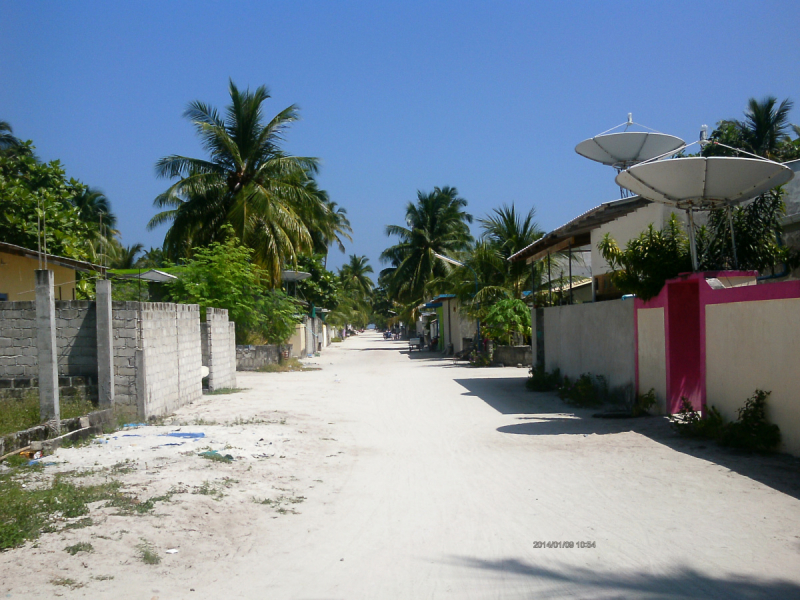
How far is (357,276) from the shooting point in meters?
82.8

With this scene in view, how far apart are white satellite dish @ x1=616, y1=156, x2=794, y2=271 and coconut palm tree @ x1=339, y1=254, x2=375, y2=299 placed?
6489cm

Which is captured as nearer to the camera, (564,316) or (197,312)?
(197,312)

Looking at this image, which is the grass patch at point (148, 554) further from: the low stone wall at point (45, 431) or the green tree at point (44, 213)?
the green tree at point (44, 213)

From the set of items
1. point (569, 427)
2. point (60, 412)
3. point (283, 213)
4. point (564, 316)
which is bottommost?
point (569, 427)

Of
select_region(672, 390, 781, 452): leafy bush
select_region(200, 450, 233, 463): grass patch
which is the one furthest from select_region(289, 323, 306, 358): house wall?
select_region(672, 390, 781, 452): leafy bush

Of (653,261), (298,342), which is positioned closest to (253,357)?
(298,342)

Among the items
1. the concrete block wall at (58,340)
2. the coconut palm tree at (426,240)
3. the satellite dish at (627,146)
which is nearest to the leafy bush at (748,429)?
the satellite dish at (627,146)

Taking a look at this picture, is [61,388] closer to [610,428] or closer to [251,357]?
[610,428]

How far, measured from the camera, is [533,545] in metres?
5.45

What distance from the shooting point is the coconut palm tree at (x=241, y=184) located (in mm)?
27391

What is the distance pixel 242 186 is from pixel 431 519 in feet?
81.0

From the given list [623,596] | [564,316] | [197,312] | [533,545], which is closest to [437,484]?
[533,545]

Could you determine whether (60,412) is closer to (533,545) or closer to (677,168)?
(533,545)

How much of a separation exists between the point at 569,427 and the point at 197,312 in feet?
30.1
